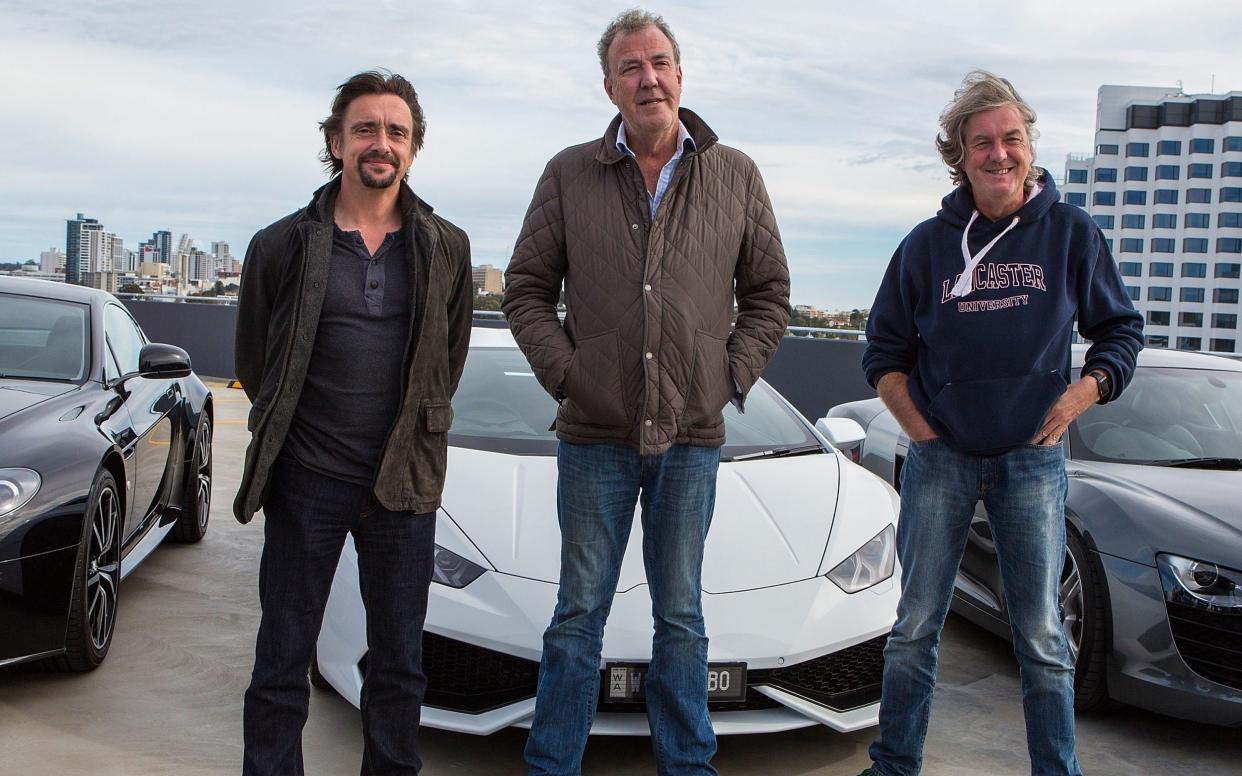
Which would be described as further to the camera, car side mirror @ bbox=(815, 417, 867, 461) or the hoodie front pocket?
car side mirror @ bbox=(815, 417, 867, 461)

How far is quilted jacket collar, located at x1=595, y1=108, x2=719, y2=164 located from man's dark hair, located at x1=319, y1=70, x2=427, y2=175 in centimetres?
44

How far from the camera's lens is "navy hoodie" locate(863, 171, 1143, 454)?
2.52 meters

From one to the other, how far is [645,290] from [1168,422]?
261 cm

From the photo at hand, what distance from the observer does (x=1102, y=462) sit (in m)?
3.92

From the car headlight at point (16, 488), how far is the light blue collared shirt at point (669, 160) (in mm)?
2025

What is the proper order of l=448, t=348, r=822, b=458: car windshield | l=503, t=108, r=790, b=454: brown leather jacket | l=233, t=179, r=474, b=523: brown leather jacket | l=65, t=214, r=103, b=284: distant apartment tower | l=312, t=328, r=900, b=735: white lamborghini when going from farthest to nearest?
l=65, t=214, r=103, b=284: distant apartment tower
l=448, t=348, r=822, b=458: car windshield
l=312, t=328, r=900, b=735: white lamborghini
l=503, t=108, r=790, b=454: brown leather jacket
l=233, t=179, r=474, b=523: brown leather jacket

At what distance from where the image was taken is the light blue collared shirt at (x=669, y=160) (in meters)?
2.58

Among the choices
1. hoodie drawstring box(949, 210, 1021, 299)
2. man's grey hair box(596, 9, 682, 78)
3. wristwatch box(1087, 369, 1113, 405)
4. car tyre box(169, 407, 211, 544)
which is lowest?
car tyre box(169, 407, 211, 544)

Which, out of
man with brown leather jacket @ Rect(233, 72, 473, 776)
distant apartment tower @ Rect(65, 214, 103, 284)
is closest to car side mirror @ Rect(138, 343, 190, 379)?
man with brown leather jacket @ Rect(233, 72, 473, 776)

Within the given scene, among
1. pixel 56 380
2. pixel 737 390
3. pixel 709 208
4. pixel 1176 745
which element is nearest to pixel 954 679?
pixel 1176 745

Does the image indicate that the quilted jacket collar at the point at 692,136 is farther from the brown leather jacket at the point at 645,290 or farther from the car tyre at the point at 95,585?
the car tyre at the point at 95,585

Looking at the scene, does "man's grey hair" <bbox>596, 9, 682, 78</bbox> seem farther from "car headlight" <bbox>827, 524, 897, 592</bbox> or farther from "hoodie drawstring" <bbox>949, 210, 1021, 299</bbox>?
"car headlight" <bbox>827, 524, 897, 592</bbox>

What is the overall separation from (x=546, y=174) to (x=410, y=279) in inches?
18.2

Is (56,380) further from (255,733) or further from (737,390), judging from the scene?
(737,390)
